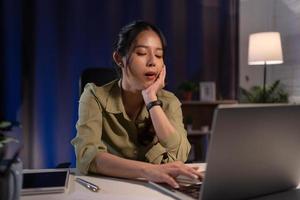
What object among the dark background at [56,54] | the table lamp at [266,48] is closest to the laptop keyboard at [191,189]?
the dark background at [56,54]

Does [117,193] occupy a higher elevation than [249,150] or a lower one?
lower

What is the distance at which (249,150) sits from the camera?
2.22 feet

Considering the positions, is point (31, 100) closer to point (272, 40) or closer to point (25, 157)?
point (25, 157)

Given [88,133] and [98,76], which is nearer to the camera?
[88,133]

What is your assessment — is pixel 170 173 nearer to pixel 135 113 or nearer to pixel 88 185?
pixel 88 185

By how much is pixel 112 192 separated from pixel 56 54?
2228 millimetres

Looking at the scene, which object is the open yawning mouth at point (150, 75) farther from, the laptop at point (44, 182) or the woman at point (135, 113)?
the laptop at point (44, 182)

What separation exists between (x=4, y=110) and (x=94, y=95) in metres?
1.82

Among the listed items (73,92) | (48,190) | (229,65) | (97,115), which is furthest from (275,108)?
(229,65)

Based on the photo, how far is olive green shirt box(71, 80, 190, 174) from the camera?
1164 millimetres

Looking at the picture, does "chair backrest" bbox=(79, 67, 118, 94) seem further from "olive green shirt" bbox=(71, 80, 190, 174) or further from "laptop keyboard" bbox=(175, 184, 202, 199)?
"laptop keyboard" bbox=(175, 184, 202, 199)

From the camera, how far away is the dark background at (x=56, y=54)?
278 centimetres

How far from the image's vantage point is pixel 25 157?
9.31ft

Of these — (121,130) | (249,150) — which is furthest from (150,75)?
(249,150)
